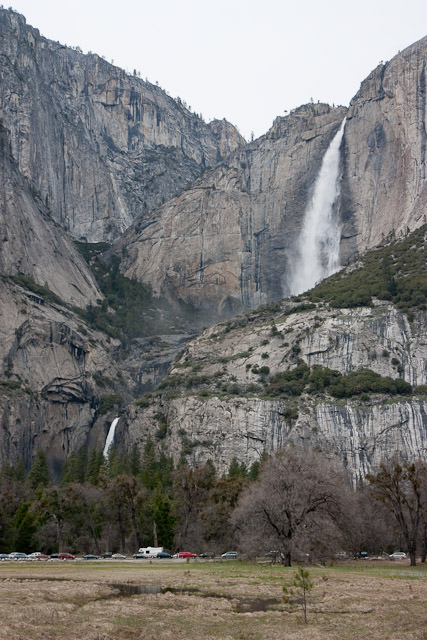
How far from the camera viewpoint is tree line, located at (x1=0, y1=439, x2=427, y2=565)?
180ft

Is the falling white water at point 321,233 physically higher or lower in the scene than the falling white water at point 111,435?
higher

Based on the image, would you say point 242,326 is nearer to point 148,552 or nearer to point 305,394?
point 305,394

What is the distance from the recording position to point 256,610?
30406mm

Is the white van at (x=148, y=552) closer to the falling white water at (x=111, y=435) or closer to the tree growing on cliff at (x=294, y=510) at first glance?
the tree growing on cliff at (x=294, y=510)

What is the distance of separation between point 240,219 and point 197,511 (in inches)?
5222

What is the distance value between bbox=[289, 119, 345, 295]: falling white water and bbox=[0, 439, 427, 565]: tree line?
9143 centimetres

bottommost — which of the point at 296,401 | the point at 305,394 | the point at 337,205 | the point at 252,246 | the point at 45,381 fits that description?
the point at 296,401

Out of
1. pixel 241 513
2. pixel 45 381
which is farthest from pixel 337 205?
pixel 241 513

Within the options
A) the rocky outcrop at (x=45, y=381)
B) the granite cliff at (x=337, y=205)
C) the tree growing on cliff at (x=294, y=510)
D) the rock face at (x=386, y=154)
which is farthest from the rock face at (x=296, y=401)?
the tree growing on cliff at (x=294, y=510)

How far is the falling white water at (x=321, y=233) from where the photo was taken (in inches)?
7219

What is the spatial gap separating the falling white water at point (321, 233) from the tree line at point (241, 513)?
91426 mm

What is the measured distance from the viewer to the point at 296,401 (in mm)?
118250

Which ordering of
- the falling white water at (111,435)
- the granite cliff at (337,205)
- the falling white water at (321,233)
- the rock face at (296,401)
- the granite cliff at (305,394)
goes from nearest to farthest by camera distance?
the rock face at (296,401) < the granite cliff at (305,394) < the falling white water at (111,435) < the granite cliff at (337,205) < the falling white water at (321,233)

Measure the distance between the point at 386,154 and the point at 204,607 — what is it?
154 meters
